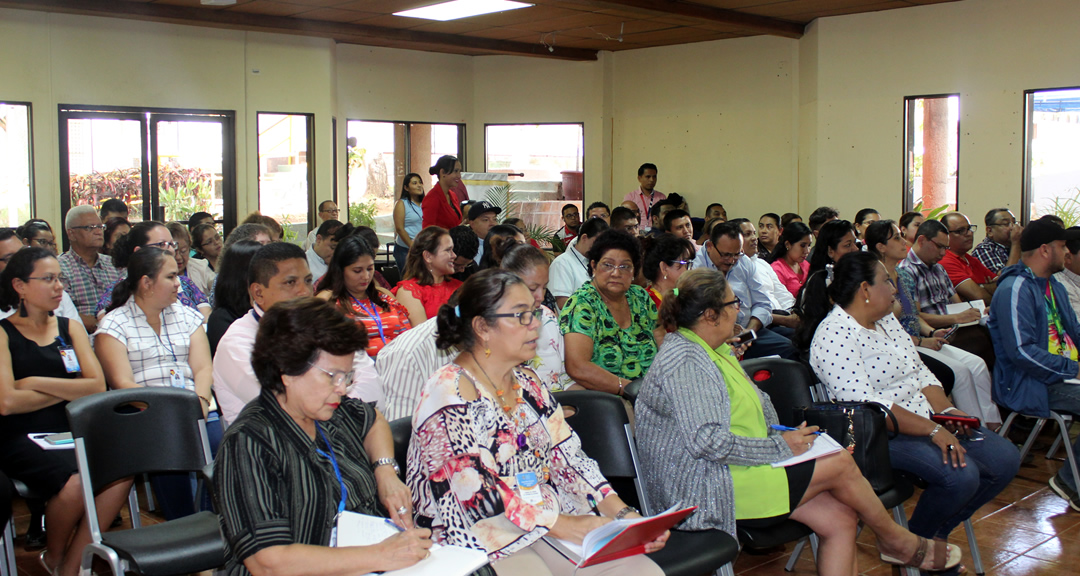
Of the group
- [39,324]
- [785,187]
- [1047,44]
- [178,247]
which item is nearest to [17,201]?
[178,247]

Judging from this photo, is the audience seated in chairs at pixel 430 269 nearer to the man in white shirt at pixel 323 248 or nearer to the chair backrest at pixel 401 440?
the man in white shirt at pixel 323 248

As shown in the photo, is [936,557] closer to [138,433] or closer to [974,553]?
[974,553]

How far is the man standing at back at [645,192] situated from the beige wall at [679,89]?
1.81 ft

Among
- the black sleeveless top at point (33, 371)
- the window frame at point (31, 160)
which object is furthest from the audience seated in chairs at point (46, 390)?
the window frame at point (31, 160)

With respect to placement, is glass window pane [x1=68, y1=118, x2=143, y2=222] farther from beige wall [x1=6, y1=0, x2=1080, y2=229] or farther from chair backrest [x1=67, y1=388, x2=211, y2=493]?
chair backrest [x1=67, y1=388, x2=211, y2=493]

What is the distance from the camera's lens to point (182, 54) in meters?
9.73

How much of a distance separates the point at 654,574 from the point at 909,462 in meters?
1.40

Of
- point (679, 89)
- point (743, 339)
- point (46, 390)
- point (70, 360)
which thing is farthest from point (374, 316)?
point (679, 89)

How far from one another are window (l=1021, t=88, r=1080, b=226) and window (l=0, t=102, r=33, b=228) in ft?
33.2

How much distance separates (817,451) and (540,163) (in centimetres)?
1037

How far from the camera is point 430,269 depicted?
15.2 feet

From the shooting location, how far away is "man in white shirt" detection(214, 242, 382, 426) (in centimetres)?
271

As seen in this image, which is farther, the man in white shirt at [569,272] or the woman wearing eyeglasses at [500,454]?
the man in white shirt at [569,272]

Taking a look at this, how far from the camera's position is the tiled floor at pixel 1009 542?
3.43m
